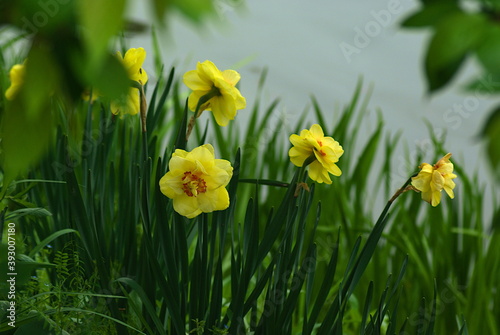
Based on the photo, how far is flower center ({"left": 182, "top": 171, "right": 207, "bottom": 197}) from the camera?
772 mm

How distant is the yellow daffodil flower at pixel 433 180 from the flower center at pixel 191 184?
280 mm

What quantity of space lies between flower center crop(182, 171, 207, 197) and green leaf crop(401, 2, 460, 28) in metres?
0.54

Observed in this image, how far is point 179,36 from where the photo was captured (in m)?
4.04

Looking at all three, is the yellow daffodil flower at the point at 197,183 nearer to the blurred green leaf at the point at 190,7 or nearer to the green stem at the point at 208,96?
the green stem at the point at 208,96

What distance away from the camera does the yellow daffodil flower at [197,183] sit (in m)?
0.77

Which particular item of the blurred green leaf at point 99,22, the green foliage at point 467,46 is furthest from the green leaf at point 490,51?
the blurred green leaf at point 99,22

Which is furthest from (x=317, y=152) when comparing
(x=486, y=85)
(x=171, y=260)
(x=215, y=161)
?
(x=486, y=85)

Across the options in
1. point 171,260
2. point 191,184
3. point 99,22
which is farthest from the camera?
point 171,260

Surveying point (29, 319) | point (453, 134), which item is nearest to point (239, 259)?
point (29, 319)

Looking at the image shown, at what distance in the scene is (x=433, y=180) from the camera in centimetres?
85

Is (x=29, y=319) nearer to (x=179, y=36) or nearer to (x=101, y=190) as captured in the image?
(x=101, y=190)

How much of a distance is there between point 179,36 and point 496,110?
3927mm

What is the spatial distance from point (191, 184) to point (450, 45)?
1.84 feet

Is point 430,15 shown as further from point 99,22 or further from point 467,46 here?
point 99,22
